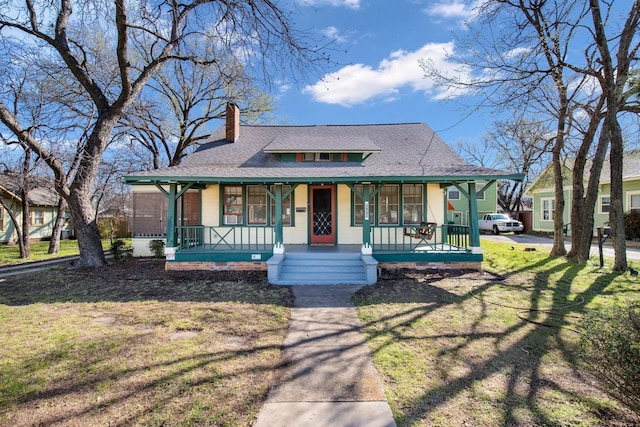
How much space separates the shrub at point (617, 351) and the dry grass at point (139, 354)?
3075mm

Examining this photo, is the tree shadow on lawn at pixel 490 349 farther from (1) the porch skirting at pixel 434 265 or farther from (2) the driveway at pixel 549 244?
→ (2) the driveway at pixel 549 244

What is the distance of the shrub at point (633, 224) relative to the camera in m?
17.2

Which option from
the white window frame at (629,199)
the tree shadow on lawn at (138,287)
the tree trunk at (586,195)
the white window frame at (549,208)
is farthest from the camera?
the white window frame at (549,208)

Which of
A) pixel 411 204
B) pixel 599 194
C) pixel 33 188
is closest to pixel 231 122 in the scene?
pixel 411 204

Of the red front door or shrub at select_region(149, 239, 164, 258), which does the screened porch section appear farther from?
shrub at select_region(149, 239, 164, 258)

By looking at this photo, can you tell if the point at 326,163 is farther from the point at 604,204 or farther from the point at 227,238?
the point at 604,204

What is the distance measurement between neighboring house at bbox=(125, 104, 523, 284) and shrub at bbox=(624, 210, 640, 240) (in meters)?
12.7

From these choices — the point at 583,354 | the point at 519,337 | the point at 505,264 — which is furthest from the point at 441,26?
the point at 583,354

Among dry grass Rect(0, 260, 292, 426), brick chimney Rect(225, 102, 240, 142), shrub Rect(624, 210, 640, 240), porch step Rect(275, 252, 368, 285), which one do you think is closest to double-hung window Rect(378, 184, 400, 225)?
porch step Rect(275, 252, 368, 285)

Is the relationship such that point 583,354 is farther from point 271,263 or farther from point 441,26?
point 441,26

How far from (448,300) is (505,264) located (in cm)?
516

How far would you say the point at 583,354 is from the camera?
3070 millimetres

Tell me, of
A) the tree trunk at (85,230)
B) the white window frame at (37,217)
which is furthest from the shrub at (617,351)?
the white window frame at (37,217)

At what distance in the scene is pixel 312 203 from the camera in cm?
1108
